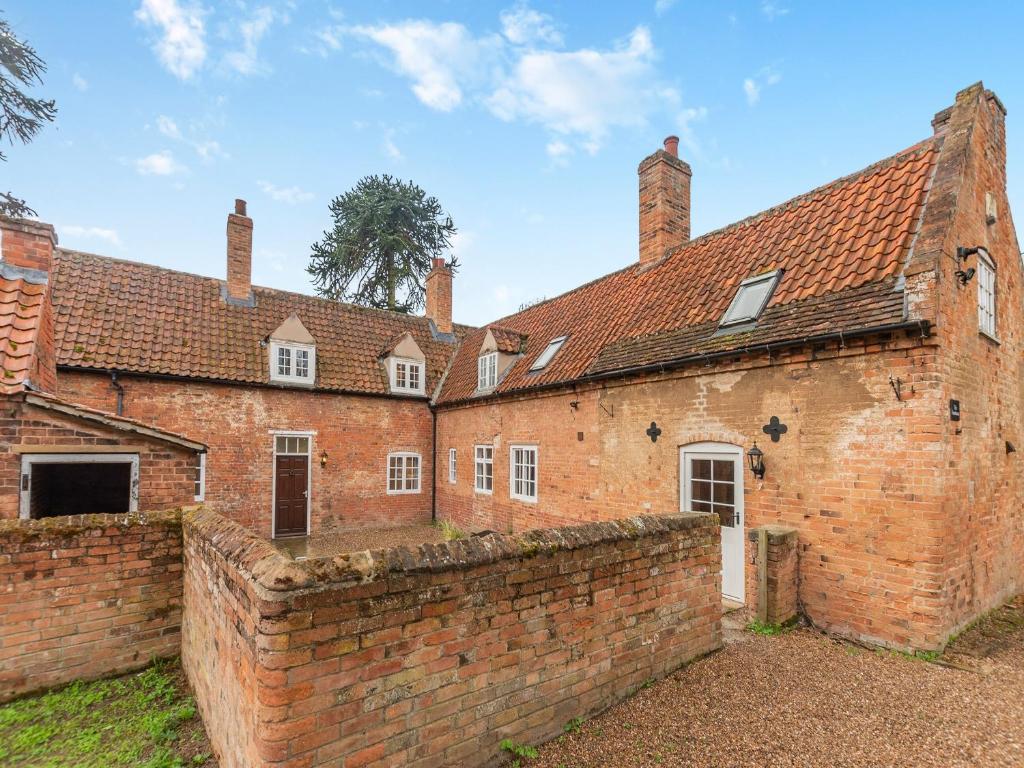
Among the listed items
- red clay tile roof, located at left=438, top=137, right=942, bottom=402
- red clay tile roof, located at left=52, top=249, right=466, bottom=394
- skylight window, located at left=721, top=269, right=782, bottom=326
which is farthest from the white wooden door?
red clay tile roof, located at left=52, top=249, right=466, bottom=394

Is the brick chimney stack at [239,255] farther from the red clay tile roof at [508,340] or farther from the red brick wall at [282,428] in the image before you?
the red clay tile roof at [508,340]

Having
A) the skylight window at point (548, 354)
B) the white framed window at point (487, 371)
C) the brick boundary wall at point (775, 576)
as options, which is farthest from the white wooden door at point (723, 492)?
the white framed window at point (487, 371)

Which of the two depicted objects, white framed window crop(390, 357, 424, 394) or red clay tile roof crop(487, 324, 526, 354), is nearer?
red clay tile roof crop(487, 324, 526, 354)

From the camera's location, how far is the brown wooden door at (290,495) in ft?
47.3

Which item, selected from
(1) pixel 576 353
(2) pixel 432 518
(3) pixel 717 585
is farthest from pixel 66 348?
(3) pixel 717 585

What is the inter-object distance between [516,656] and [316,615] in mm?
1747

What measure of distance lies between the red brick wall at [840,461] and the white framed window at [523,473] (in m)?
3.55

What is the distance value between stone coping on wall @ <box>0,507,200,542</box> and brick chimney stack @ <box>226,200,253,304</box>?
11.6m

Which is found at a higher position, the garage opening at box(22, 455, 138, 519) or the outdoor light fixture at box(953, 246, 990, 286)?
the outdoor light fixture at box(953, 246, 990, 286)

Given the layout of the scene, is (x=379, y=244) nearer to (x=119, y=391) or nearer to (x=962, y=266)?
(x=119, y=391)

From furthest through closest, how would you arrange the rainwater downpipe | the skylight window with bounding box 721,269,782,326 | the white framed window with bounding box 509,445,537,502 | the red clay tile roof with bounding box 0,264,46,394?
1. the white framed window with bounding box 509,445,537,502
2. the rainwater downpipe
3. the skylight window with bounding box 721,269,782,326
4. the red clay tile roof with bounding box 0,264,46,394

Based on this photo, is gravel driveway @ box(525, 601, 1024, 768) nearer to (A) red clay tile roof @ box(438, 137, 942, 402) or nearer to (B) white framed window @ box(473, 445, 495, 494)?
(A) red clay tile roof @ box(438, 137, 942, 402)

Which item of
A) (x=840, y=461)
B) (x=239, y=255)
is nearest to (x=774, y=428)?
(x=840, y=461)

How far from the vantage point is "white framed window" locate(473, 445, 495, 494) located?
46.2ft
